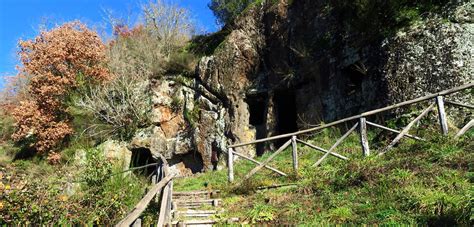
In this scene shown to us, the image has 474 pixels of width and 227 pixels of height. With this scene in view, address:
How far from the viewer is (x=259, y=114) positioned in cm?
1727

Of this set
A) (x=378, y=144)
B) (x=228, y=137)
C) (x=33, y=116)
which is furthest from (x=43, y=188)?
(x=33, y=116)

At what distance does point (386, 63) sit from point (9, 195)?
963 centimetres

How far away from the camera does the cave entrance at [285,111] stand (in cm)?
1593

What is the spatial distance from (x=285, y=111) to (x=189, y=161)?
4915 millimetres

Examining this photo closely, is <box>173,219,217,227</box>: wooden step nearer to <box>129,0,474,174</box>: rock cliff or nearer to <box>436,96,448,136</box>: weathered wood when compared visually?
<box>436,96,448,136</box>: weathered wood

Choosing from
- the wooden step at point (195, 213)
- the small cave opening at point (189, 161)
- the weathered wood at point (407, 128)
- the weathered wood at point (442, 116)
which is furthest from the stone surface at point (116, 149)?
the weathered wood at point (442, 116)

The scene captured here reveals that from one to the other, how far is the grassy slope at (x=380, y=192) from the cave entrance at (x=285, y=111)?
24.8 ft

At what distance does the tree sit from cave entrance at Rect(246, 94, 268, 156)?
6.79m

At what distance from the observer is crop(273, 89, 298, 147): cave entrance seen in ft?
52.3

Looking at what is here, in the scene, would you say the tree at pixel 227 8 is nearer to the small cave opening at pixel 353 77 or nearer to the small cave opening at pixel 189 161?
the small cave opening at pixel 189 161

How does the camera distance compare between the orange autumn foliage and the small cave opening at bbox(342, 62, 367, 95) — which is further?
the orange autumn foliage

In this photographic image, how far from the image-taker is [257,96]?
54.1ft

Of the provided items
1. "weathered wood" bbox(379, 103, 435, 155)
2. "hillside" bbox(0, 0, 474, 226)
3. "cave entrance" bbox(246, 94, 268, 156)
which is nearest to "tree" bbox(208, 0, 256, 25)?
"hillside" bbox(0, 0, 474, 226)

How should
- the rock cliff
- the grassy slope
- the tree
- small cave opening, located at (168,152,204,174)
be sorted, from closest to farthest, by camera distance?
the grassy slope
the rock cliff
small cave opening, located at (168,152,204,174)
the tree
